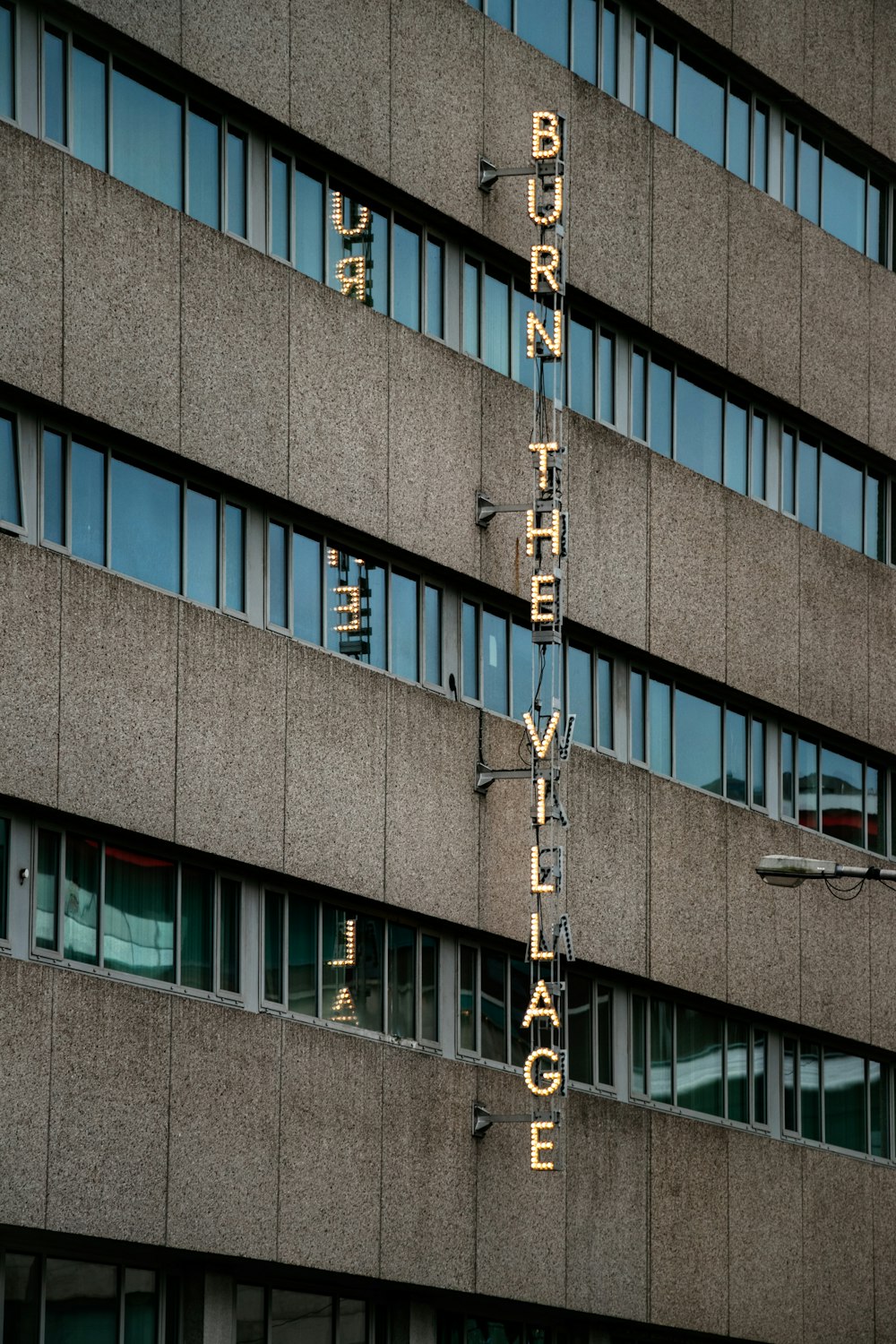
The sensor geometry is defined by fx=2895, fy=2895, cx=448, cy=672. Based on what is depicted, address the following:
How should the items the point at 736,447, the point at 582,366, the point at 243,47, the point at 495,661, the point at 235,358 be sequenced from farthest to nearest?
the point at 736,447 → the point at 582,366 → the point at 495,661 → the point at 243,47 → the point at 235,358

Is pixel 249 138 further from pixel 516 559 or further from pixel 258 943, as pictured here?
pixel 258 943

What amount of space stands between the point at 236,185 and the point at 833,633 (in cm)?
1483

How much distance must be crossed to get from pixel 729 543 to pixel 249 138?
1129cm

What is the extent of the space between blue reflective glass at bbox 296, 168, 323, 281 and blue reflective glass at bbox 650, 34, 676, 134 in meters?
8.84

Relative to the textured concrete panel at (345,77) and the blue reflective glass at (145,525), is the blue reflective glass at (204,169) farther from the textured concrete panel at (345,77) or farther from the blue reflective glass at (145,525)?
the blue reflective glass at (145,525)

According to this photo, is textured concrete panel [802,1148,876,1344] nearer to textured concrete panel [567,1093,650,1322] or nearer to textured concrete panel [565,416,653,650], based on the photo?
textured concrete panel [567,1093,650,1322]

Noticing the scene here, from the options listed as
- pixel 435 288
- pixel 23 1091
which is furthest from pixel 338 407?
pixel 23 1091

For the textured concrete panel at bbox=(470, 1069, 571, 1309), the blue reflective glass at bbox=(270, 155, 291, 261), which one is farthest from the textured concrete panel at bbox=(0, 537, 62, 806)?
the textured concrete panel at bbox=(470, 1069, 571, 1309)

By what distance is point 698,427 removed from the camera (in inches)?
1683

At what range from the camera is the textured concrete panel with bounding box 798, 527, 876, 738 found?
145ft

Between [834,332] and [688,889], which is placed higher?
[834,332]

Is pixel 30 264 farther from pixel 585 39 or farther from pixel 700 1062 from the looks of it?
pixel 700 1062

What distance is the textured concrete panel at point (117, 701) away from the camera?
97.7ft

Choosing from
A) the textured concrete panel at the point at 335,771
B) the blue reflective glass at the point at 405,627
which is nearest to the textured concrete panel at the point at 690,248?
the blue reflective glass at the point at 405,627
